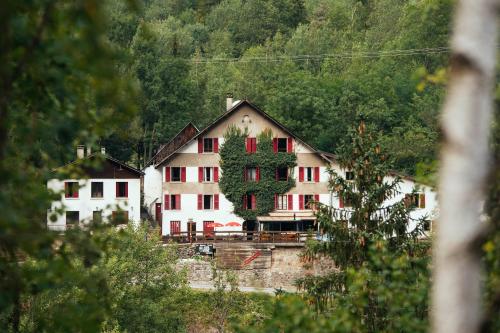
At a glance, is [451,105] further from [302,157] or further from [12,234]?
[302,157]

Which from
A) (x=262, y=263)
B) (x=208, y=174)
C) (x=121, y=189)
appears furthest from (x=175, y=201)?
(x=262, y=263)

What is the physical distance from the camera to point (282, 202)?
62.9 metres

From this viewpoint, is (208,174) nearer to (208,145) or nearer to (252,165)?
(208,145)

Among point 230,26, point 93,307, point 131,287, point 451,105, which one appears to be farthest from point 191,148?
point 230,26

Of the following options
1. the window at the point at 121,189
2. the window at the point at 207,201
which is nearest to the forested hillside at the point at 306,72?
the window at the point at 121,189

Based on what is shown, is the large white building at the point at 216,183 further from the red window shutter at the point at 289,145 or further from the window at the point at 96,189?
the window at the point at 96,189

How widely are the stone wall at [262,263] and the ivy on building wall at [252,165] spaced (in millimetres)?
7309

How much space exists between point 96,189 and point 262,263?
1117cm

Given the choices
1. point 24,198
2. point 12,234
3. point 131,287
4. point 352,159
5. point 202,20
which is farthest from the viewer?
point 202,20

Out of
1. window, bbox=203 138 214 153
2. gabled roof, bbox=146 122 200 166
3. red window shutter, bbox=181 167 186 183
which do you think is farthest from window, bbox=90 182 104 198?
gabled roof, bbox=146 122 200 166

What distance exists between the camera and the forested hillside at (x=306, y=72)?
254 ft

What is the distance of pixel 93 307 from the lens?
323 inches

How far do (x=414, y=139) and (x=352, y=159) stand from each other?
45.7 m

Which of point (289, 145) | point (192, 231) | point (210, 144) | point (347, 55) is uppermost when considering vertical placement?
point (347, 55)
